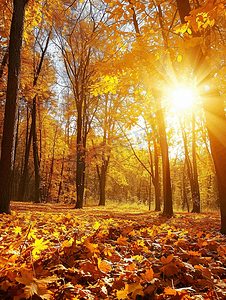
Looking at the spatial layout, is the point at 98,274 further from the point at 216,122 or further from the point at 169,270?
the point at 216,122

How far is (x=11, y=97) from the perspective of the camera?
165 inches

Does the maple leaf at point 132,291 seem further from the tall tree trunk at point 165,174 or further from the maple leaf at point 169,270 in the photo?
the tall tree trunk at point 165,174

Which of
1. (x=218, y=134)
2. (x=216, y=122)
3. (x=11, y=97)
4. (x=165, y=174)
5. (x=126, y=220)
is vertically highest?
(x=11, y=97)

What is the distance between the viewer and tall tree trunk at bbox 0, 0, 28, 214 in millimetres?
4090

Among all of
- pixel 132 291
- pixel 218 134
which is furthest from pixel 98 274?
pixel 218 134

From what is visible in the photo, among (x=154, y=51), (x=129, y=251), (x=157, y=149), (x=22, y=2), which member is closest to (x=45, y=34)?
(x=22, y=2)

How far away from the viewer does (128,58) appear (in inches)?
131

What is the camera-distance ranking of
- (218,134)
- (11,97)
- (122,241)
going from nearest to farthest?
(122,241)
(218,134)
(11,97)

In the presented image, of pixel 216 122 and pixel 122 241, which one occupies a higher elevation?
pixel 216 122

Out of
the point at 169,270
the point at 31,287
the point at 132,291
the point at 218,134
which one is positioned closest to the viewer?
the point at 31,287

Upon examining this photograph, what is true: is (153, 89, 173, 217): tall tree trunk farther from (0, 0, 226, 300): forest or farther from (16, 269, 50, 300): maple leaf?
(16, 269, 50, 300): maple leaf

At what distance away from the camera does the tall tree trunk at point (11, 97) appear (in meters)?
4.09

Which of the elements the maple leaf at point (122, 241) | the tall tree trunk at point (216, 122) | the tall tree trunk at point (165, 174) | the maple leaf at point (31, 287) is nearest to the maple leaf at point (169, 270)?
the maple leaf at point (122, 241)

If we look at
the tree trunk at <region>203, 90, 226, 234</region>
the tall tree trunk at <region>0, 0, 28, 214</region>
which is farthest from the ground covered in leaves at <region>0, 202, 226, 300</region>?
the tall tree trunk at <region>0, 0, 28, 214</region>
